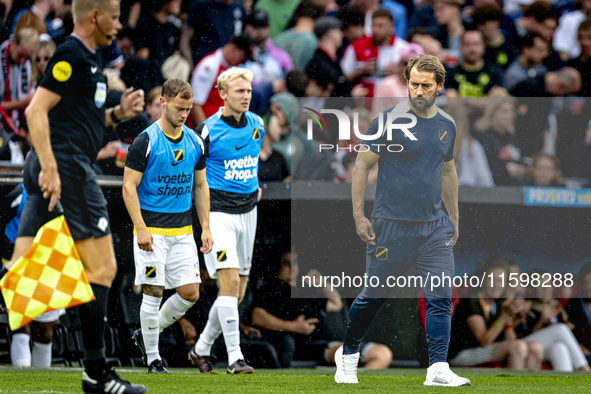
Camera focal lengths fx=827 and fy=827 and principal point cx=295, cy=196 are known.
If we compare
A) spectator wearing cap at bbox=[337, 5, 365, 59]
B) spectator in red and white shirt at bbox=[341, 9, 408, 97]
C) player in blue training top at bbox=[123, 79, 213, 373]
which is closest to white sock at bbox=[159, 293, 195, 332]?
player in blue training top at bbox=[123, 79, 213, 373]

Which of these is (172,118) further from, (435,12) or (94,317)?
(435,12)

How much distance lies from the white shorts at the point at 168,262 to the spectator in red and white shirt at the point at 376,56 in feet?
12.0

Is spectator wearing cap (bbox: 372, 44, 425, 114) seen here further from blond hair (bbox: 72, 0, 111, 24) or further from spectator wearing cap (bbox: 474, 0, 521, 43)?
blond hair (bbox: 72, 0, 111, 24)

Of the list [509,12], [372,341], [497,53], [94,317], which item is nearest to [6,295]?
[94,317]

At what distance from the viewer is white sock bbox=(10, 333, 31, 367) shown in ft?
23.5

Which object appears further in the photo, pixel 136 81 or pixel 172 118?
pixel 136 81

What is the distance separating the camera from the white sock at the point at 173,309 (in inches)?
266

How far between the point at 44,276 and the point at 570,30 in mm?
9099

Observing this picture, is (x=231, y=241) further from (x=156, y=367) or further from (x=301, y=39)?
(x=301, y=39)

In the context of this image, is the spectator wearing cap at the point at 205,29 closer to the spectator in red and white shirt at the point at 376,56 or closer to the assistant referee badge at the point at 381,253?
the spectator in red and white shirt at the point at 376,56

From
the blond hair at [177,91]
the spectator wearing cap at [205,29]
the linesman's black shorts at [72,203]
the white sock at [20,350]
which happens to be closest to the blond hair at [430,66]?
the blond hair at [177,91]

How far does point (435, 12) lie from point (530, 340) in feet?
15.7

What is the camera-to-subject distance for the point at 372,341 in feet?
27.2

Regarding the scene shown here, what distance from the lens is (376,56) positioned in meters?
9.95
